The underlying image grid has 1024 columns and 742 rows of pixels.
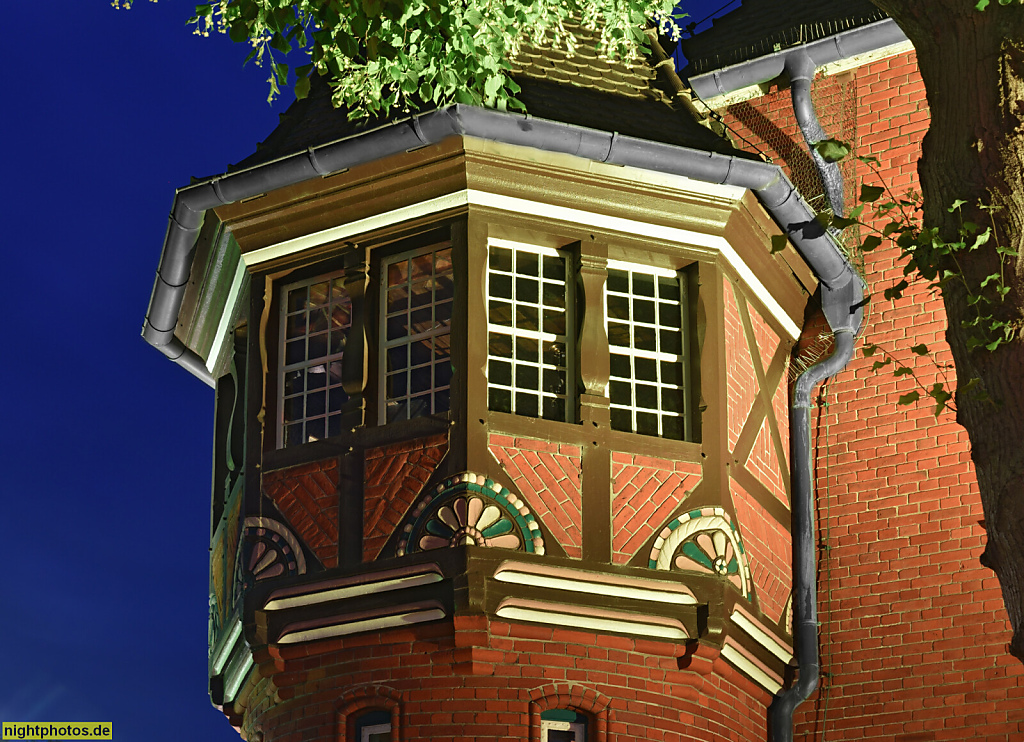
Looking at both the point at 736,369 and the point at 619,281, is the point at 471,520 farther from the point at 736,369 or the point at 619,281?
the point at 736,369

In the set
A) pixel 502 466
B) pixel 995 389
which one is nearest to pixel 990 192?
pixel 995 389

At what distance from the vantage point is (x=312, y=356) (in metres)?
12.2

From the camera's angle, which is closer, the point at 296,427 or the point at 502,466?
the point at 502,466

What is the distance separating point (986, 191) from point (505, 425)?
15.3 ft

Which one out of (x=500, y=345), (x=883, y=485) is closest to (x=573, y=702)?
(x=500, y=345)

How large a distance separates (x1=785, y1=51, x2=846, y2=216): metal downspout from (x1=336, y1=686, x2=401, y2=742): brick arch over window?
521 centimetres

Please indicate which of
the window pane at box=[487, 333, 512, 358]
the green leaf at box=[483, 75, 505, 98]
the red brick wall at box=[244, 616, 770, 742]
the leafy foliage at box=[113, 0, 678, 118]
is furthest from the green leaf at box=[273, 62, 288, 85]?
the red brick wall at box=[244, 616, 770, 742]

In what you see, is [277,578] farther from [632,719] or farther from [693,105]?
[693,105]

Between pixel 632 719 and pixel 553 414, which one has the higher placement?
pixel 553 414

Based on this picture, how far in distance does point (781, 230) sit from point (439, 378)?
2.77 meters

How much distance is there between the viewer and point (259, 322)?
12320mm

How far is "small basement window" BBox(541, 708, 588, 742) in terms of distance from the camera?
36.6 ft

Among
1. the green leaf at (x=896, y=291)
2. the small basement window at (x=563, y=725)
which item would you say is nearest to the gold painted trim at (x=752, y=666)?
the small basement window at (x=563, y=725)

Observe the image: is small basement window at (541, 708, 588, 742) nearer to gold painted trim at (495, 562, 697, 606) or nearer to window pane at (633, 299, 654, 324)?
gold painted trim at (495, 562, 697, 606)
